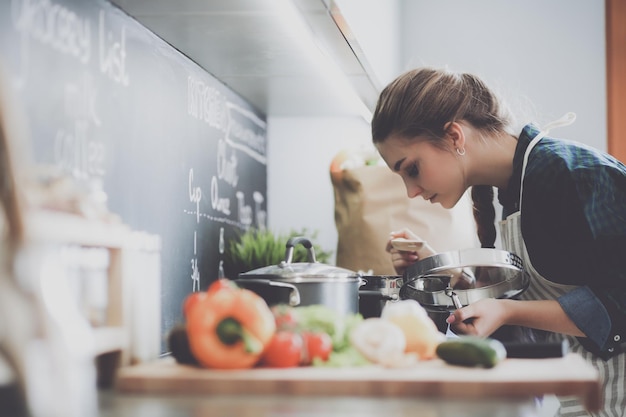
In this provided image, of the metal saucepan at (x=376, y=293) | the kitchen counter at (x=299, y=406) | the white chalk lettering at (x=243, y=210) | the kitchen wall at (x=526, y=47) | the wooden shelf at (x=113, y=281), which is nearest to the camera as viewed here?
the kitchen counter at (x=299, y=406)

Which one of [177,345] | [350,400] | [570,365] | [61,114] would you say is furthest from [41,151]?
[570,365]

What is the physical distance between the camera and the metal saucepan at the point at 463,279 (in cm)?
140

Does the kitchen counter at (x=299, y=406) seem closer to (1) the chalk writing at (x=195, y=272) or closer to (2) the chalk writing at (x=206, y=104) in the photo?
(1) the chalk writing at (x=195, y=272)

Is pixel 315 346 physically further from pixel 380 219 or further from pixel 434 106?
pixel 380 219

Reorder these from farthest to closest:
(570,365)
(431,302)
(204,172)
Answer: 1. (204,172)
2. (431,302)
3. (570,365)

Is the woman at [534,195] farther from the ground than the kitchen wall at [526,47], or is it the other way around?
the kitchen wall at [526,47]

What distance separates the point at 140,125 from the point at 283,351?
1.94 ft

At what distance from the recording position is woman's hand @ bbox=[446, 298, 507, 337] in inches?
53.4

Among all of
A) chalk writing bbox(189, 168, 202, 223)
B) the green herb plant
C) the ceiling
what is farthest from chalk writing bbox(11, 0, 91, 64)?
the green herb plant

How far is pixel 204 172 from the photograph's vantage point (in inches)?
70.8

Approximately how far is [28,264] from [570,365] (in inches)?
25.9

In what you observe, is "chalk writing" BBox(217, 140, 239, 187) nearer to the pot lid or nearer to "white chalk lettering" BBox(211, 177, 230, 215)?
"white chalk lettering" BBox(211, 177, 230, 215)

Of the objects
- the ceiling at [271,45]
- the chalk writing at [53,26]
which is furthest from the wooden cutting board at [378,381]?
the ceiling at [271,45]

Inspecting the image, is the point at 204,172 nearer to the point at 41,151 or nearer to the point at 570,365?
the point at 41,151
